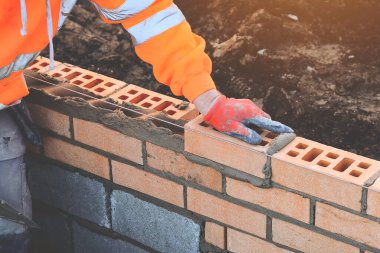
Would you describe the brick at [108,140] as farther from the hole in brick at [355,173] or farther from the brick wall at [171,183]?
the hole in brick at [355,173]

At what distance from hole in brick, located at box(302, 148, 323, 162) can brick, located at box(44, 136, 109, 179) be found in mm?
980

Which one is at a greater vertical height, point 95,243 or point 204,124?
point 204,124

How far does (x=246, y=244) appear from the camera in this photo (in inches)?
124

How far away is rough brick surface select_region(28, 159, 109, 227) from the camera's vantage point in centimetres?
360

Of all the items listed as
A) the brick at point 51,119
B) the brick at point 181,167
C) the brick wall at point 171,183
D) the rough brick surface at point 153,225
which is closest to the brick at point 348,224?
the brick wall at point 171,183

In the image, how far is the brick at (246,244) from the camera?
308 cm

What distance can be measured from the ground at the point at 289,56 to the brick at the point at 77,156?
0.63m

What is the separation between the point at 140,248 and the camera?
358 centimetres

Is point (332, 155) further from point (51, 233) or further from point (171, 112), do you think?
point (51, 233)

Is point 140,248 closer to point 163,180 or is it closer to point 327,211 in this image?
point 163,180

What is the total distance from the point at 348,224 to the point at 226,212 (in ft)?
1.80

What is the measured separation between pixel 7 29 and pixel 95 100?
56 centimetres

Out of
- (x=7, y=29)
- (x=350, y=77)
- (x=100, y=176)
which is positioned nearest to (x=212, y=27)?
(x=350, y=77)

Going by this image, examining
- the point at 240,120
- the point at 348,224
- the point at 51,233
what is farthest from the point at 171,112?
the point at 51,233
